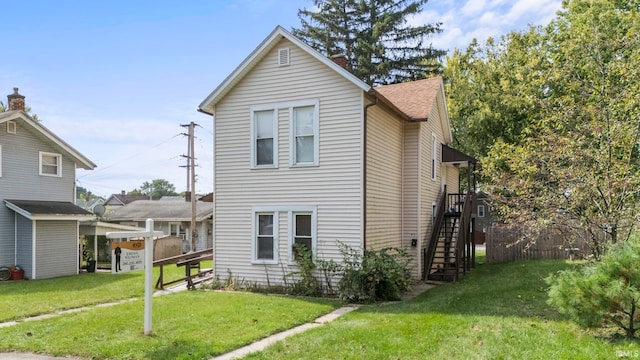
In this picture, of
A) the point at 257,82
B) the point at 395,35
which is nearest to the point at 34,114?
the point at 395,35

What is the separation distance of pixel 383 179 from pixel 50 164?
15806 millimetres

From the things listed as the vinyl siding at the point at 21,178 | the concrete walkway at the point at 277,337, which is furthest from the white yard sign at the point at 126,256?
the vinyl siding at the point at 21,178

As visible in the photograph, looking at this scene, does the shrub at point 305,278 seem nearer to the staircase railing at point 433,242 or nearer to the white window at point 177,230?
the staircase railing at point 433,242

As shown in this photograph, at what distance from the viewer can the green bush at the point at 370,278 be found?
11344mm

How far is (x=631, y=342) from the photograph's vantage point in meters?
6.54

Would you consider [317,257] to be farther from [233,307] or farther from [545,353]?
[545,353]

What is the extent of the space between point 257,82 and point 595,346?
10649mm

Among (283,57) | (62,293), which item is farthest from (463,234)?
(62,293)

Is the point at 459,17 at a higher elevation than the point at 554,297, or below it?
higher

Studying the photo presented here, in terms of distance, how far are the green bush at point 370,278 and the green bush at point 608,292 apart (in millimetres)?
4744

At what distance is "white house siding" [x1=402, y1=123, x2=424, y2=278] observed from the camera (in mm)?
15289

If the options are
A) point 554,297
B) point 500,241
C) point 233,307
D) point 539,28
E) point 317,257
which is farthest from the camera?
point 539,28

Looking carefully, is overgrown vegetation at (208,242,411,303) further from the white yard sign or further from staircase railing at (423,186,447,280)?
the white yard sign

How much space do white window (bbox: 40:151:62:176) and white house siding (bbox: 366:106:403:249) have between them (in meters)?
15.5
